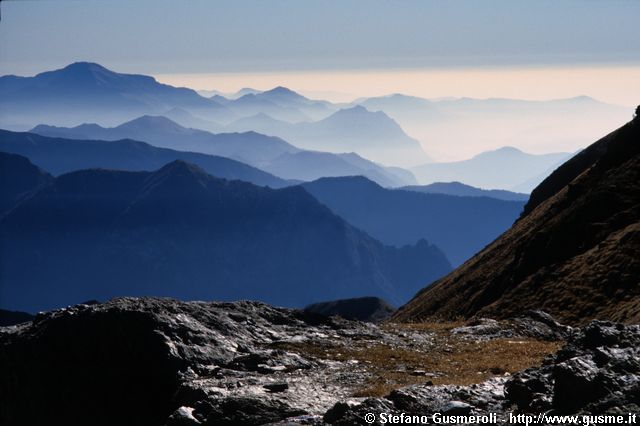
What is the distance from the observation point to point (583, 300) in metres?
50.3

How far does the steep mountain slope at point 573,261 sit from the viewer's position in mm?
49562

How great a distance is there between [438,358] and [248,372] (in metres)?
8.22

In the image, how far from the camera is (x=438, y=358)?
27.7m

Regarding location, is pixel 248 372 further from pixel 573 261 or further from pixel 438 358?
pixel 573 261

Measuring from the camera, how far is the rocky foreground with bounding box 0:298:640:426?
16.7m

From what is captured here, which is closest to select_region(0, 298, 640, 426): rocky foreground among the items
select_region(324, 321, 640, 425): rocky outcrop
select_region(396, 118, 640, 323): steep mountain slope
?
select_region(324, 321, 640, 425): rocky outcrop

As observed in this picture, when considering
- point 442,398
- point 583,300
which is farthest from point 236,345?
point 583,300

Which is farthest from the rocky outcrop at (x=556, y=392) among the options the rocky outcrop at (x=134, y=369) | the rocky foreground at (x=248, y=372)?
the rocky outcrop at (x=134, y=369)

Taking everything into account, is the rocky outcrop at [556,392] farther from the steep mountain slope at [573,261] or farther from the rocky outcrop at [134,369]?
the steep mountain slope at [573,261]

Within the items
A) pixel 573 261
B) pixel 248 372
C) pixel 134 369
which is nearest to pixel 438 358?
pixel 248 372

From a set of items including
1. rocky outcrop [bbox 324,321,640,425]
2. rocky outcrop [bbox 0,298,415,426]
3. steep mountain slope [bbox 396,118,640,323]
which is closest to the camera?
rocky outcrop [bbox 324,321,640,425]

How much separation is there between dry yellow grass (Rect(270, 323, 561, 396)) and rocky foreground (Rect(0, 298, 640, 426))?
0.35ft

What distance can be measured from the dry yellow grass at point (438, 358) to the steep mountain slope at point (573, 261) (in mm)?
8107

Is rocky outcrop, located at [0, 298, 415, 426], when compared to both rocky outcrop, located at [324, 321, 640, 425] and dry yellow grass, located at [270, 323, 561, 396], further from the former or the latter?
rocky outcrop, located at [324, 321, 640, 425]
